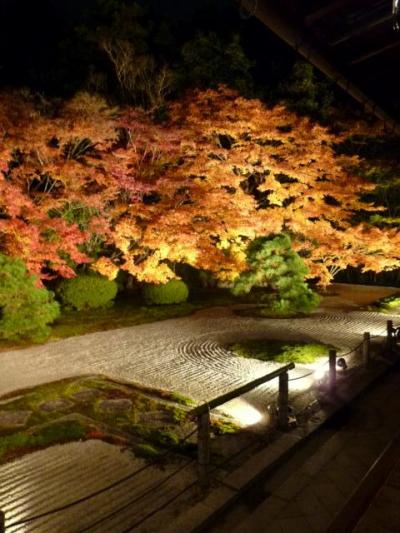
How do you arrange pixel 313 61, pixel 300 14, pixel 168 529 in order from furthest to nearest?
→ 1. pixel 168 529
2. pixel 313 61
3. pixel 300 14

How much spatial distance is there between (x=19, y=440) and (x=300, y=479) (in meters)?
3.23

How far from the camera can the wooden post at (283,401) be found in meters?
5.38

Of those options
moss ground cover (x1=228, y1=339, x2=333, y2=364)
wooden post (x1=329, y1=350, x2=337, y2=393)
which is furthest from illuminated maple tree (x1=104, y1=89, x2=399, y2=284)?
wooden post (x1=329, y1=350, x2=337, y2=393)

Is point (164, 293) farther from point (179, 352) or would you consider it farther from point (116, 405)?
point (116, 405)

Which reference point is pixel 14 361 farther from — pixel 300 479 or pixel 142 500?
pixel 300 479

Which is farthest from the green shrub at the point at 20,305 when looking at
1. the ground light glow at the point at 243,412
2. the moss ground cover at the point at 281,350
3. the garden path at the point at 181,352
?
the ground light glow at the point at 243,412

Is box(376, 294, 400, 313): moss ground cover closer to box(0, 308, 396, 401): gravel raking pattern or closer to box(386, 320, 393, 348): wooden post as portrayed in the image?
box(0, 308, 396, 401): gravel raking pattern

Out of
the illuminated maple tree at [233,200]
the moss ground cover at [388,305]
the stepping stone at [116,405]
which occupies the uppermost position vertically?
the illuminated maple tree at [233,200]

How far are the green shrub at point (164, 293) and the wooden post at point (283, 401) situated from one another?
34.2ft

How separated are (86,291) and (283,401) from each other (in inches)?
390

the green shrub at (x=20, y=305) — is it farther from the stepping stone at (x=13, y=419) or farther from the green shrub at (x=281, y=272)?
the green shrub at (x=281, y=272)

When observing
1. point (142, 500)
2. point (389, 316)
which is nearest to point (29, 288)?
point (142, 500)

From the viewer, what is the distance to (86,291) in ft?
46.3

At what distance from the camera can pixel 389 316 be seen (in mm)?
14047
